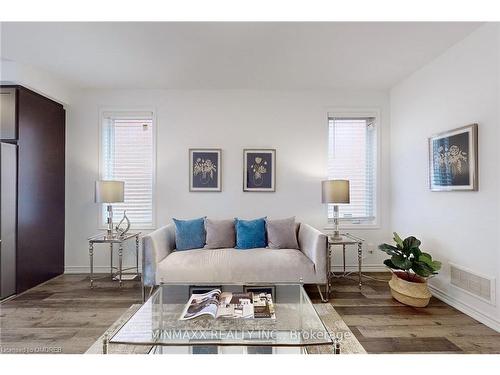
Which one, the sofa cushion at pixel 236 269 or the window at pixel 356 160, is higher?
the window at pixel 356 160

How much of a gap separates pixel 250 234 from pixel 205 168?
119 cm

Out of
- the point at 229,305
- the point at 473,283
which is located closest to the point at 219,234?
the point at 229,305

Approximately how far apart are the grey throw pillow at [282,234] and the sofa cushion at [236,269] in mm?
377

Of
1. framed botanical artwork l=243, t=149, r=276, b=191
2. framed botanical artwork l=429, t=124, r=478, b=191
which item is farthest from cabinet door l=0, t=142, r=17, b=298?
framed botanical artwork l=429, t=124, r=478, b=191

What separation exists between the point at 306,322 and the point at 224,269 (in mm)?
1275

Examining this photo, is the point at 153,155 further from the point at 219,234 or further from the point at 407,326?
the point at 407,326

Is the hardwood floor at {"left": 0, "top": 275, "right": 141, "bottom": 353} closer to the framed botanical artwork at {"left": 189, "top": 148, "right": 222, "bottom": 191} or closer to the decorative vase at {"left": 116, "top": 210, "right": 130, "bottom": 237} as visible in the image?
the decorative vase at {"left": 116, "top": 210, "right": 130, "bottom": 237}

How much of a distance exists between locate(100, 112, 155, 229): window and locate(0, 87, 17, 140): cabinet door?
1.04m

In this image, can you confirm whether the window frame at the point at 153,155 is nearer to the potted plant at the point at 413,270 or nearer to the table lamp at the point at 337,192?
the table lamp at the point at 337,192

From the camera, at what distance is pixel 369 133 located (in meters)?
4.15

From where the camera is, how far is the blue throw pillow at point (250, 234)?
11.3ft

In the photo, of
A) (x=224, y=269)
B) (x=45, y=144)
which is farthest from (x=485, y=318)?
(x=45, y=144)

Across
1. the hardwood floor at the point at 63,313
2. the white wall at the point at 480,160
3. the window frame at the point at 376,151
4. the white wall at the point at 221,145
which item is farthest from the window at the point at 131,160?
the white wall at the point at 480,160

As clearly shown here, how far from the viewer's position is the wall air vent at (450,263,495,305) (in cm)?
243
